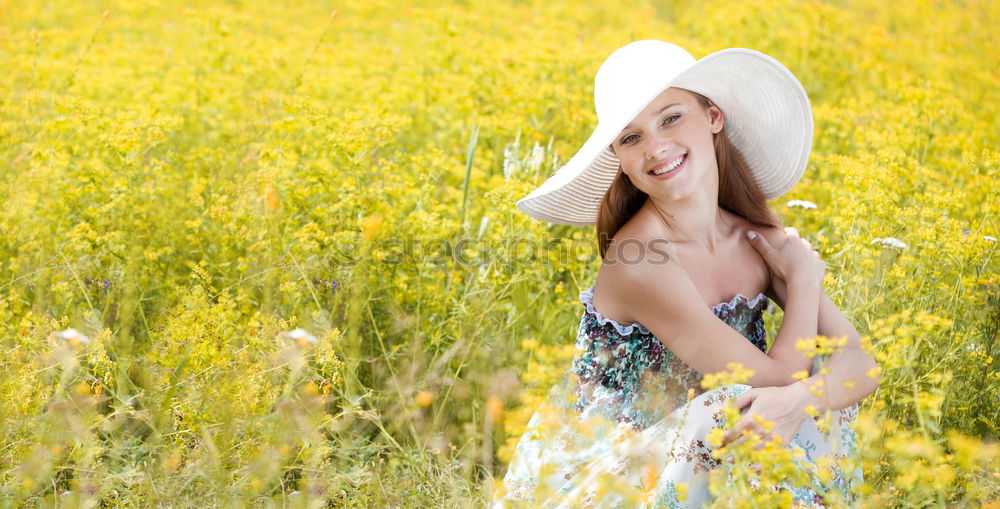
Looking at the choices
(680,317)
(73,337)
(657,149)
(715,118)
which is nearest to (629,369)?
(680,317)

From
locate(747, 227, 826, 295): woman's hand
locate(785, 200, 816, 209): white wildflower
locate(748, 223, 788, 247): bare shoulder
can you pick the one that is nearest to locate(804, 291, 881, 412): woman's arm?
locate(747, 227, 826, 295): woman's hand

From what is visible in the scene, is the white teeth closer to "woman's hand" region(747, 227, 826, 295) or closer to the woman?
the woman

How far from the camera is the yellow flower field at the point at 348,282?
2014 millimetres

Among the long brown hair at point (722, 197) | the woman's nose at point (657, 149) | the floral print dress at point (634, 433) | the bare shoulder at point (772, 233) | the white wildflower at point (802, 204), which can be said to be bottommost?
the white wildflower at point (802, 204)

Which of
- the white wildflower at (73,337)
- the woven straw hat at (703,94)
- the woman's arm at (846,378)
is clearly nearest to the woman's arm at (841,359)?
the woman's arm at (846,378)

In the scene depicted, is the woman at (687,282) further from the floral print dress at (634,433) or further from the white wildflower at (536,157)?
the white wildflower at (536,157)

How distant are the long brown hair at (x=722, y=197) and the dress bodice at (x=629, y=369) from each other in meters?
0.25

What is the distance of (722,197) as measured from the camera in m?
2.40

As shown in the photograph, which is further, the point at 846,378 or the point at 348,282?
the point at 348,282

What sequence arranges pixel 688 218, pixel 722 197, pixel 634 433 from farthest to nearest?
pixel 722 197 → pixel 688 218 → pixel 634 433

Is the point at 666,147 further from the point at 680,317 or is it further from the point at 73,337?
the point at 73,337

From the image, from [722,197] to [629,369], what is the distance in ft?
1.81

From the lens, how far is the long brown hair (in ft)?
7.65

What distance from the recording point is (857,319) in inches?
102
